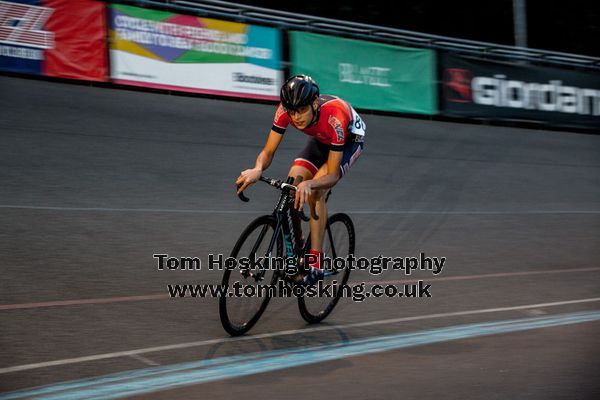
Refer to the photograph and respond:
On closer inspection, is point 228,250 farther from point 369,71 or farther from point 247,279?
point 369,71

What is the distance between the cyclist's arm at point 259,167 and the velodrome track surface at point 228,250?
1.00m

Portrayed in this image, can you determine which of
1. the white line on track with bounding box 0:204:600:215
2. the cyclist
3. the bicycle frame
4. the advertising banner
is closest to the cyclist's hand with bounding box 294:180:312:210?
the cyclist

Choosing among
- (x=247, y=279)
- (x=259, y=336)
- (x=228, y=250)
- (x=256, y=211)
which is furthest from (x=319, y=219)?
(x=256, y=211)

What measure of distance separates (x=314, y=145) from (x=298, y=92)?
716 mm

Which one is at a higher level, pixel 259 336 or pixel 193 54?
pixel 193 54

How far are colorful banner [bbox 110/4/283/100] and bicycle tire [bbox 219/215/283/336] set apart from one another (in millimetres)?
8878

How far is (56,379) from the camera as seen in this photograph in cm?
420

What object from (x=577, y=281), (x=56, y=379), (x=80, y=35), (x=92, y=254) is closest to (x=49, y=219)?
A: (x=92, y=254)

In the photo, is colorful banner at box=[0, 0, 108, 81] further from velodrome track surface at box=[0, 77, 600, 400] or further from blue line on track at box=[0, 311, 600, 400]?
blue line on track at box=[0, 311, 600, 400]

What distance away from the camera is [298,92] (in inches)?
206

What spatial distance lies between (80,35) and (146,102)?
151 centimetres

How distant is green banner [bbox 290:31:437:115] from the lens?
52.3ft

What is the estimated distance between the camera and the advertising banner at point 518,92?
17969 mm

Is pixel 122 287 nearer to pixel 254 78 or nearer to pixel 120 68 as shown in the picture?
pixel 120 68
